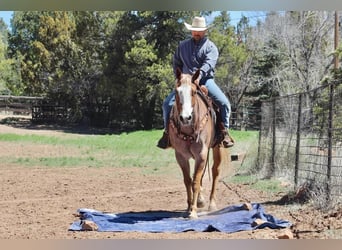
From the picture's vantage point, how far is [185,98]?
3672mm

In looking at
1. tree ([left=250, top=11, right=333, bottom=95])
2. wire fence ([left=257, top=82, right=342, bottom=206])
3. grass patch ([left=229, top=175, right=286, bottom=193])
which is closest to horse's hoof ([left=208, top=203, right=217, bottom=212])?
wire fence ([left=257, top=82, right=342, bottom=206])

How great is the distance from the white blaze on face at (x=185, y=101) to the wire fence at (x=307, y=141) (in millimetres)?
1069

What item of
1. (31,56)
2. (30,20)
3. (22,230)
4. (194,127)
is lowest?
(22,230)

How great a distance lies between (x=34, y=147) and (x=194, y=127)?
4108 mm

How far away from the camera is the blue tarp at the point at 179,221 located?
3654 millimetres

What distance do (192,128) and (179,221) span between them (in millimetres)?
624

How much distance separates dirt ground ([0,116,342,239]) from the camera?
11.6 feet

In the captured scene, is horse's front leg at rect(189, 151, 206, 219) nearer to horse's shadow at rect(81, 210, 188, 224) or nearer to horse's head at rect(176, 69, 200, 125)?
horse's shadow at rect(81, 210, 188, 224)

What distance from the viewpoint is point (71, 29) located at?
25.3ft

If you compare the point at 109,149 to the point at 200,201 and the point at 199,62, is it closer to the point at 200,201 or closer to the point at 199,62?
the point at 200,201

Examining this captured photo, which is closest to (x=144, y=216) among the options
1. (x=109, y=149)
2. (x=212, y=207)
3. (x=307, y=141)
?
(x=212, y=207)
